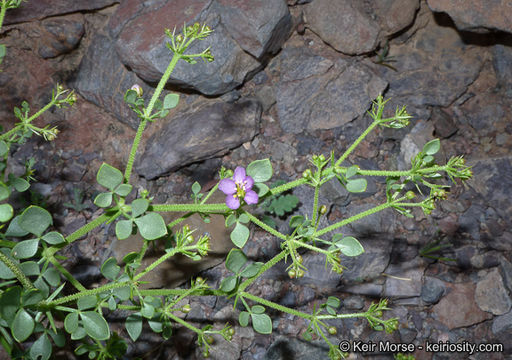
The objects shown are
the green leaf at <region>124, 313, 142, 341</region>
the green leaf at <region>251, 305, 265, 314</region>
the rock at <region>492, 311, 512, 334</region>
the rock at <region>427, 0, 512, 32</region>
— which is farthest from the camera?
the rock at <region>427, 0, 512, 32</region>

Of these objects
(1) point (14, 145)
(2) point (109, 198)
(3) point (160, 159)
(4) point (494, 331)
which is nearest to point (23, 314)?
(2) point (109, 198)

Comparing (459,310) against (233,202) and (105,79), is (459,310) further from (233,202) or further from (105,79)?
(105,79)

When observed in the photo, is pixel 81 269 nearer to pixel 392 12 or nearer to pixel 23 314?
pixel 23 314

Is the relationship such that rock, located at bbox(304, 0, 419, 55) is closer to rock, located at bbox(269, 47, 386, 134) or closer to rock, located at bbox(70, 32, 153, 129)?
rock, located at bbox(269, 47, 386, 134)

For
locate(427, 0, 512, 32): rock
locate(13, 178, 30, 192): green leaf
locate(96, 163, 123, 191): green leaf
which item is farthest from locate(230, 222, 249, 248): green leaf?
locate(427, 0, 512, 32): rock

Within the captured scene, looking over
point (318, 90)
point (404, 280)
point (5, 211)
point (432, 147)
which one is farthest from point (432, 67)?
point (5, 211)

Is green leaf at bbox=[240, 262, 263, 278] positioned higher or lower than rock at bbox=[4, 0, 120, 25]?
lower

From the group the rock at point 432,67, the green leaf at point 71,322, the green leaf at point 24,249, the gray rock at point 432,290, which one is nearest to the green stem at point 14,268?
the green leaf at point 24,249

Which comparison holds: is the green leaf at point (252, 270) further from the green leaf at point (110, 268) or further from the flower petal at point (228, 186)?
the green leaf at point (110, 268)
